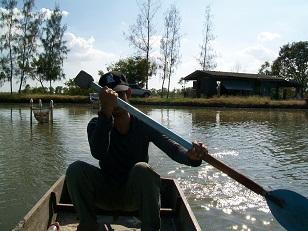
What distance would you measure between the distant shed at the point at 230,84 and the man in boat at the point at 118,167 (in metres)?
30.3

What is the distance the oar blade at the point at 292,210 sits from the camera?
2.38m

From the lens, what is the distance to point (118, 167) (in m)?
2.68

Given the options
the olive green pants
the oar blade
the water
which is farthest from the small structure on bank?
the oar blade

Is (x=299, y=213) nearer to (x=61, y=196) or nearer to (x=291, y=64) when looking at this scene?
(x=61, y=196)

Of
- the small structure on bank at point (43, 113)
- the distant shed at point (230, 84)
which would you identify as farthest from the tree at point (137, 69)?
the small structure on bank at point (43, 113)

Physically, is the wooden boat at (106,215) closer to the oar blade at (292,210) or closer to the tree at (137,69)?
the oar blade at (292,210)

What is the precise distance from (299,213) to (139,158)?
4.12 feet

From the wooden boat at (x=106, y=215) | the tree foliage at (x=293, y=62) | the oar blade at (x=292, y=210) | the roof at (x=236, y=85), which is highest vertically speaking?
the tree foliage at (x=293, y=62)

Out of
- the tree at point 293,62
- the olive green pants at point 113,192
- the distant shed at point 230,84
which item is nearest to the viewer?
the olive green pants at point 113,192

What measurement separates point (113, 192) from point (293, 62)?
52859 mm

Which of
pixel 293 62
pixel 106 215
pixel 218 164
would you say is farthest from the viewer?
pixel 293 62

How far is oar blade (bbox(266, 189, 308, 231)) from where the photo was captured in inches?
93.5

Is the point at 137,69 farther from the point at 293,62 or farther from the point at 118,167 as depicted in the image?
the point at 118,167

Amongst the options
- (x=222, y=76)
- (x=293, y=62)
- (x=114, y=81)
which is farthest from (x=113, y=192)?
(x=293, y=62)
